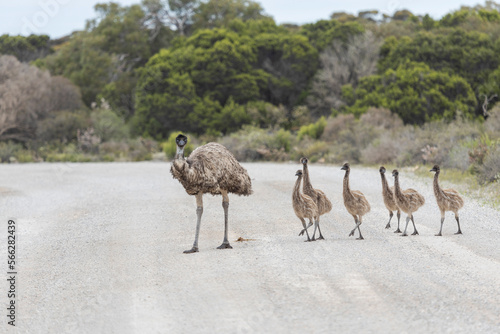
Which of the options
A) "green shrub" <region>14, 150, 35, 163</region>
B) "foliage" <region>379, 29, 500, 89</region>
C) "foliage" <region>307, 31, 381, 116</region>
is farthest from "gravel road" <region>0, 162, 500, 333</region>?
"foliage" <region>307, 31, 381, 116</region>

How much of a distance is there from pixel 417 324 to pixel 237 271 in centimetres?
243

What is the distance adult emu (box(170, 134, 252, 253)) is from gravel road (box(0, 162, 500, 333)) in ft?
2.68

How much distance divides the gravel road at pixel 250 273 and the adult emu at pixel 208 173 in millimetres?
817

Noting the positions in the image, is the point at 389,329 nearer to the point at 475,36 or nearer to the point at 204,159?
the point at 204,159

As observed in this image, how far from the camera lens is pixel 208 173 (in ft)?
26.0

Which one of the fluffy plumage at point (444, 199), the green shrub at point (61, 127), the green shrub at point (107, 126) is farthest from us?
the green shrub at point (107, 126)

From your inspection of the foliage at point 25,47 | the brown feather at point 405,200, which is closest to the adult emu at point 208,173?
the brown feather at point 405,200

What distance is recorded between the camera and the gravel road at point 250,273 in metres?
5.66

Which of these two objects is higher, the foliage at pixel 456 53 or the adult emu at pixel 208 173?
the foliage at pixel 456 53

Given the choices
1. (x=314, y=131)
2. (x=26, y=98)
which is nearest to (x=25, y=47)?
(x=26, y=98)

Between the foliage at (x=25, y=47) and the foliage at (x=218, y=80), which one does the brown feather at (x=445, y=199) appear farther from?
the foliage at (x=25, y=47)

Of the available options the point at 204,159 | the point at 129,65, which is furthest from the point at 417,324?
the point at 129,65

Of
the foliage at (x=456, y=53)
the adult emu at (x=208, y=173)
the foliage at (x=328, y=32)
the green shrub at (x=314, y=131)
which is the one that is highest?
the foliage at (x=328, y=32)

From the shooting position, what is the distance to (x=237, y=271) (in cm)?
728
